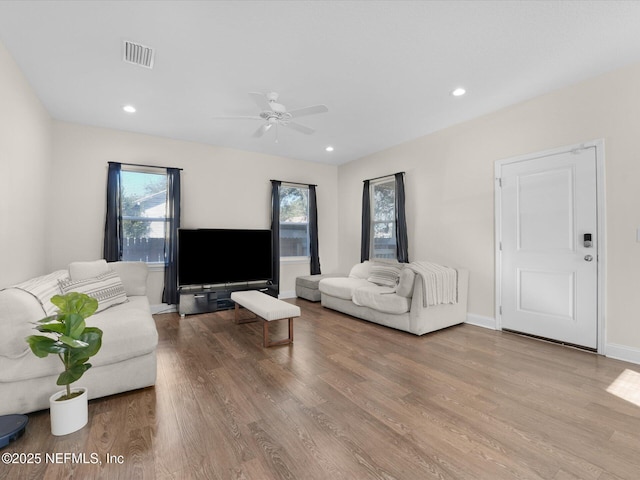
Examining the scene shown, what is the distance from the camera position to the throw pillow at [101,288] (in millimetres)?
3002

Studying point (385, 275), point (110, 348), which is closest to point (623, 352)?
point (385, 275)

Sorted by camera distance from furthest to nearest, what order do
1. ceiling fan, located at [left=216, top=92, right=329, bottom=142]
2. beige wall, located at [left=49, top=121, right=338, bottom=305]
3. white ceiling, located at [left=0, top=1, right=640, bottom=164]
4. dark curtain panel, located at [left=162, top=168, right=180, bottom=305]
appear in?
dark curtain panel, located at [left=162, top=168, right=180, bottom=305] → beige wall, located at [left=49, top=121, right=338, bottom=305] → ceiling fan, located at [left=216, top=92, right=329, bottom=142] → white ceiling, located at [left=0, top=1, right=640, bottom=164]

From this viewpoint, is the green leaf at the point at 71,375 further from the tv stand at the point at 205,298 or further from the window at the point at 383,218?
the window at the point at 383,218

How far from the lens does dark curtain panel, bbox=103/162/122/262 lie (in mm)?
4285

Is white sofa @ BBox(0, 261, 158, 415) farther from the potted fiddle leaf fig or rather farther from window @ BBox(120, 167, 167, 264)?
window @ BBox(120, 167, 167, 264)

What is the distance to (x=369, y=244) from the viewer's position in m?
5.69

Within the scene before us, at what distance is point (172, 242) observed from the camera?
15.5ft

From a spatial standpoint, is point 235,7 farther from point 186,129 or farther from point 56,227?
point 56,227

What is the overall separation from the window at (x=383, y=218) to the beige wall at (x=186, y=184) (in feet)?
3.59

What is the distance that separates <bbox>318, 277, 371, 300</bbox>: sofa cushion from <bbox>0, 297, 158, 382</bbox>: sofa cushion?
8.82 ft

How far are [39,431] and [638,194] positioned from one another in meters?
5.06

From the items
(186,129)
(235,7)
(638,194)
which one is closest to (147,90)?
(186,129)

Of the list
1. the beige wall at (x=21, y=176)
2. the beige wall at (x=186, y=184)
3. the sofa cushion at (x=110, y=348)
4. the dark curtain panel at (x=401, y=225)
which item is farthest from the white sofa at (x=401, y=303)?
the beige wall at (x=21, y=176)

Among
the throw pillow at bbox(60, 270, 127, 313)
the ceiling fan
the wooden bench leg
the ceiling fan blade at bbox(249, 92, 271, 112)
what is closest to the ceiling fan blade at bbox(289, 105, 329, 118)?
the ceiling fan
